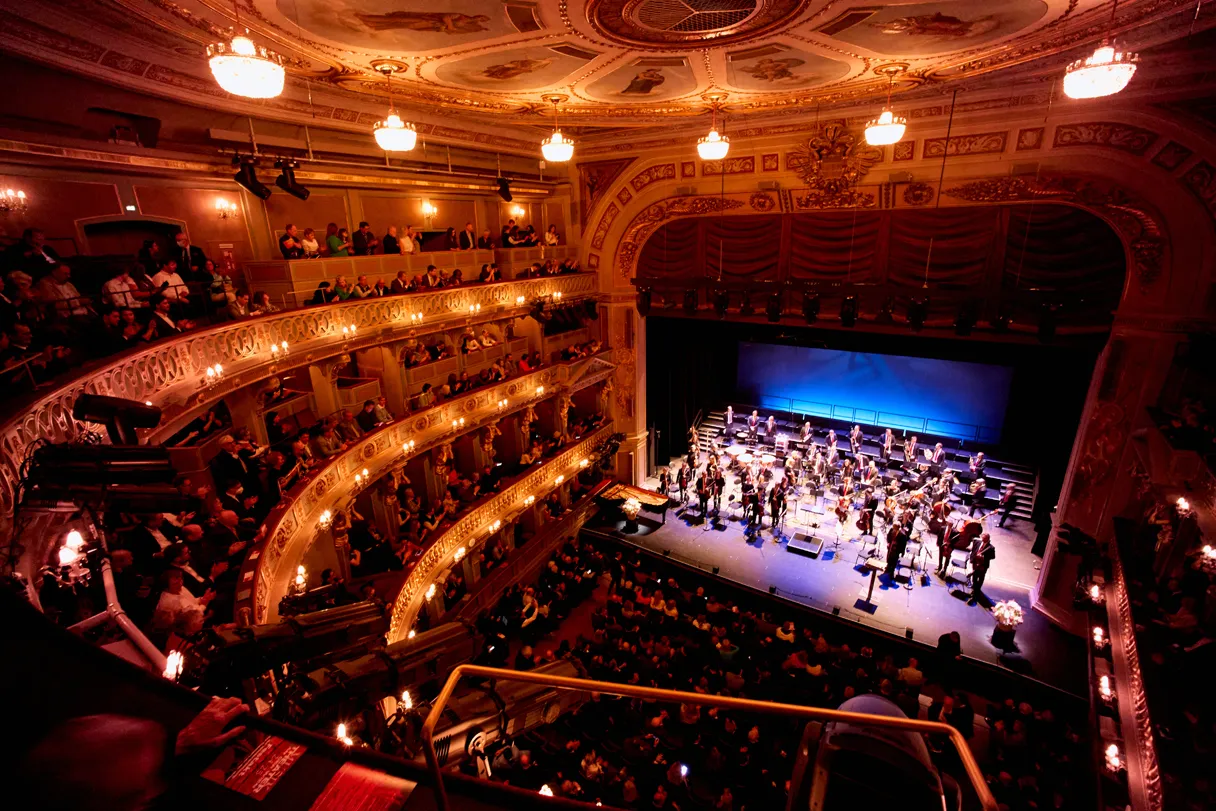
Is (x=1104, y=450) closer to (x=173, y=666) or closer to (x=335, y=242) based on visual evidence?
(x=173, y=666)

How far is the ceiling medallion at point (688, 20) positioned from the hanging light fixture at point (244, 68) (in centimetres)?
340

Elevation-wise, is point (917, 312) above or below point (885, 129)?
below

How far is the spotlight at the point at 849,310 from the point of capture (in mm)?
13758

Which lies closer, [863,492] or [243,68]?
[243,68]

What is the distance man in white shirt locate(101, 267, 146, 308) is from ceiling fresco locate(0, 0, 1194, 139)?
8.58 feet

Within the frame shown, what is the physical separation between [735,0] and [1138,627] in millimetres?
10519

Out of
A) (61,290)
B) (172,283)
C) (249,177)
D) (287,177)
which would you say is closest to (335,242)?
(287,177)

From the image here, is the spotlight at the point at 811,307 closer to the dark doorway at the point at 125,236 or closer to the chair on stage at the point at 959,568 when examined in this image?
the chair on stage at the point at 959,568

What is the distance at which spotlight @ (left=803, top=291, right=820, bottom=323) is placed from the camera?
1444 cm

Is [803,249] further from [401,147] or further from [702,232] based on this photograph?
[401,147]

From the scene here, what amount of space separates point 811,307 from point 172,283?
13.5 meters

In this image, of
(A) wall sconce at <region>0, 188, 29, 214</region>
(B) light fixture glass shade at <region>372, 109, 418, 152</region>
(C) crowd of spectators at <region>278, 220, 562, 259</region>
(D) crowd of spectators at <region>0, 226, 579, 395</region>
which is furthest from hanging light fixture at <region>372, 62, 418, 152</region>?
(A) wall sconce at <region>0, 188, 29, 214</region>

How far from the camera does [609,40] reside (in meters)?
7.19

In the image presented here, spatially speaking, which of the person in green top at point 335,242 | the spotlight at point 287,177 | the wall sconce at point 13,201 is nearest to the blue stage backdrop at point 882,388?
the person in green top at point 335,242
